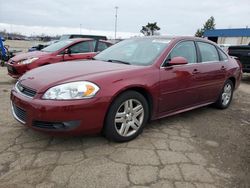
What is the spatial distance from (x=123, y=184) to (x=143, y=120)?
1.28 metres

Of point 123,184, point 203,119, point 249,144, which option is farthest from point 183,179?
point 203,119

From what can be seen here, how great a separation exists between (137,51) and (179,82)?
33.3 inches

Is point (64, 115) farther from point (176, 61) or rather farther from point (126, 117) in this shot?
point (176, 61)

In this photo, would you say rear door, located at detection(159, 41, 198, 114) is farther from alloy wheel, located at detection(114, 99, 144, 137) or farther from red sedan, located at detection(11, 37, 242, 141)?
alloy wheel, located at detection(114, 99, 144, 137)

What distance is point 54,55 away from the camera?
766 centimetres

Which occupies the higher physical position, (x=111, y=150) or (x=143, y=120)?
(x=143, y=120)

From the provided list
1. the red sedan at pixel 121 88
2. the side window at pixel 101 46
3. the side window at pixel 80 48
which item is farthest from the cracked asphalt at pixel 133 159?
the side window at pixel 101 46

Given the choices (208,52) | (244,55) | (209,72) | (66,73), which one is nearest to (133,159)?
(66,73)

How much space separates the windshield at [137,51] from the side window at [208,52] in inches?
35.9

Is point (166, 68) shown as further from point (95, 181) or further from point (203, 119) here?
point (95, 181)

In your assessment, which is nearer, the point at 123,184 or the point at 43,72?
the point at 123,184

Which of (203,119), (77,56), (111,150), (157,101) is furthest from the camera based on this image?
(77,56)

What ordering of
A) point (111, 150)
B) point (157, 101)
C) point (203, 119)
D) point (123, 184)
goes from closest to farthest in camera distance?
point (123, 184) < point (111, 150) < point (157, 101) < point (203, 119)

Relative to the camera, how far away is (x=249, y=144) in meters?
3.80
